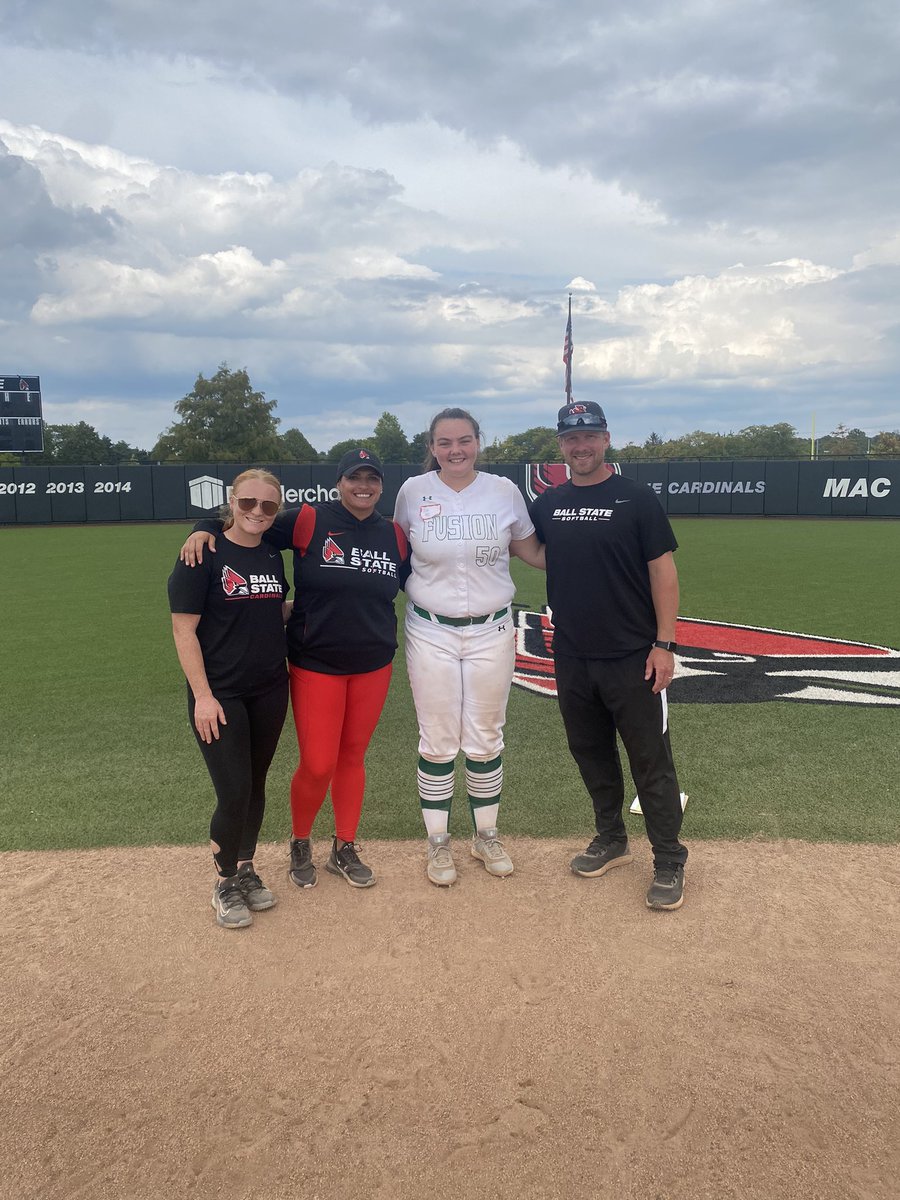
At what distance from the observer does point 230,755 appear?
131 inches

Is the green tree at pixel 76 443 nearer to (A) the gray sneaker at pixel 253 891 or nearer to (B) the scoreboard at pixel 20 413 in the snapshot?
(B) the scoreboard at pixel 20 413

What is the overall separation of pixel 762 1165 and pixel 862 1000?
0.90 meters

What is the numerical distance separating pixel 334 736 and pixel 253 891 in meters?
0.74

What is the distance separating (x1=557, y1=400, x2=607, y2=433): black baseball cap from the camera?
359 centimetres

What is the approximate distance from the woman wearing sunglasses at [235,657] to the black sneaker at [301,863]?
26 centimetres

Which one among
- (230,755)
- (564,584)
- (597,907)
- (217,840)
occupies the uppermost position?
(564,584)

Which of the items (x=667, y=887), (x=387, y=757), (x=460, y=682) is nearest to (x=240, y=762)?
(x=460, y=682)

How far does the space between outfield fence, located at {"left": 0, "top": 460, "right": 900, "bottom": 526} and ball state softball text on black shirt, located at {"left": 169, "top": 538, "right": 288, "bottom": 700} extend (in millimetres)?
25869

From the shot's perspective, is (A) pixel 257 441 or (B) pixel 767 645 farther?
(A) pixel 257 441

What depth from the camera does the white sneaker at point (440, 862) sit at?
12.1 ft

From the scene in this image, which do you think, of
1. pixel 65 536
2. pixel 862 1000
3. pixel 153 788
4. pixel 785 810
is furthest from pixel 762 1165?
pixel 65 536

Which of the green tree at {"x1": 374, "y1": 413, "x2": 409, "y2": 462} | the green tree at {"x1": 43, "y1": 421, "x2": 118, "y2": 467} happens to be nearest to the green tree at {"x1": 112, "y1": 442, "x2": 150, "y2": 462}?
the green tree at {"x1": 43, "y1": 421, "x2": 118, "y2": 467}

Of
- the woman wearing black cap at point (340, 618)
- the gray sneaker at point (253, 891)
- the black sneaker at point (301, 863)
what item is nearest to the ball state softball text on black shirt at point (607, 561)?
the woman wearing black cap at point (340, 618)

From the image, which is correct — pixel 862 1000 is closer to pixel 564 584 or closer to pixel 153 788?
pixel 564 584
